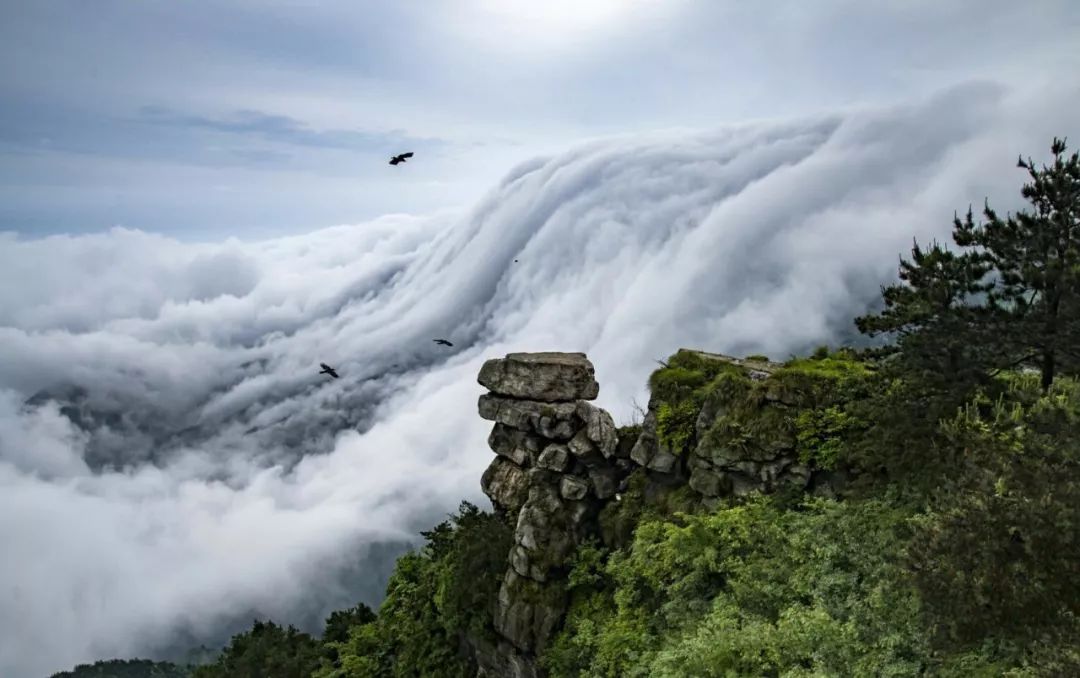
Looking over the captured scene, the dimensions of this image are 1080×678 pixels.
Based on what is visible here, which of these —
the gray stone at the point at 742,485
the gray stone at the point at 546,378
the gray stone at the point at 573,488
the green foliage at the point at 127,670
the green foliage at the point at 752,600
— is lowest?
the green foliage at the point at 127,670

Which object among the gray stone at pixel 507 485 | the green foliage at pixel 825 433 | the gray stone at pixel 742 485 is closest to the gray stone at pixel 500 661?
the gray stone at pixel 507 485

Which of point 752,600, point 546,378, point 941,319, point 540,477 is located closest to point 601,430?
point 540,477

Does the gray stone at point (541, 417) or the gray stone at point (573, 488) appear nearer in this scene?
the gray stone at point (573, 488)

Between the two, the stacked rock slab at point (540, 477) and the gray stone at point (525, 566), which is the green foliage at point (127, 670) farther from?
the gray stone at point (525, 566)

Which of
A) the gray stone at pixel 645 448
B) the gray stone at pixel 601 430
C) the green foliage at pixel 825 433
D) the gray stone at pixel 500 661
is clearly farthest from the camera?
the gray stone at pixel 601 430

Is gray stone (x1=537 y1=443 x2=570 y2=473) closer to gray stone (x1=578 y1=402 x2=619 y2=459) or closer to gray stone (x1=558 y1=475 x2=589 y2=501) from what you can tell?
gray stone (x1=558 y1=475 x2=589 y2=501)

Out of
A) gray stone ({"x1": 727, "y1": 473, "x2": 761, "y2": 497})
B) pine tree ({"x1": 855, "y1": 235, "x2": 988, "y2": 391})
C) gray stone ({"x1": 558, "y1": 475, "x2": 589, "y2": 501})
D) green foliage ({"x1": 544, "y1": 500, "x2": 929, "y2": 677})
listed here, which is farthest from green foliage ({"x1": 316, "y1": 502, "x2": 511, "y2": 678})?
pine tree ({"x1": 855, "y1": 235, "x2": 988, "y2": 391})

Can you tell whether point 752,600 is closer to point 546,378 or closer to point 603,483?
point 603,483
